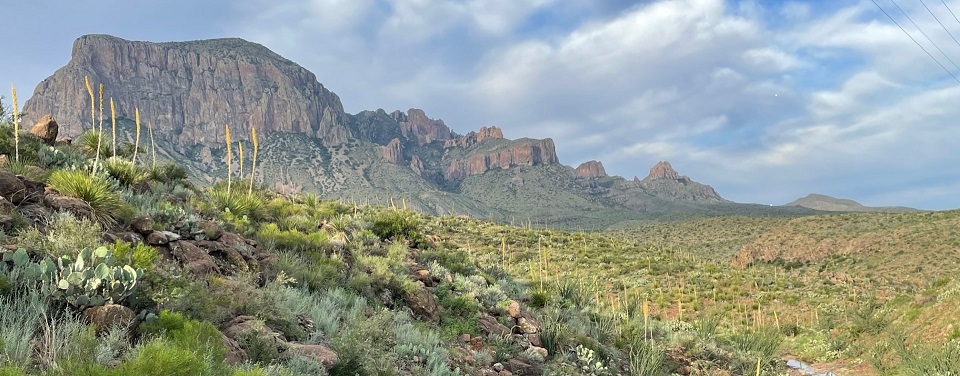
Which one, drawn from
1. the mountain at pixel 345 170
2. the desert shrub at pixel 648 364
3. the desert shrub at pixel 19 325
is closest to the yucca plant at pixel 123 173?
the desert shrub at pixel 19 325

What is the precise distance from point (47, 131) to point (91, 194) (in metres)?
5.74

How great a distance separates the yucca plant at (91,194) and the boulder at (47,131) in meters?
4.87

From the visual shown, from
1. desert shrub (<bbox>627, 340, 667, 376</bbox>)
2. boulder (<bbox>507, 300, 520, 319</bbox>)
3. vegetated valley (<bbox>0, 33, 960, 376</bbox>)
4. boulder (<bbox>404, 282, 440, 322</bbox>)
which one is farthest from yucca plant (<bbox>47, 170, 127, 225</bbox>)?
desert shrub (<bbox>627, 340, 667, 376</bbox>)

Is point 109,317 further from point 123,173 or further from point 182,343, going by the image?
point 123,173

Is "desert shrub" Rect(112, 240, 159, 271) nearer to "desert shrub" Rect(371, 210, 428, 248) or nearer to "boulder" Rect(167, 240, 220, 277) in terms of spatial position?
"boulder" Rect(167, 240, 220, 277)

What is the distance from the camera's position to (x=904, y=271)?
1347 inches

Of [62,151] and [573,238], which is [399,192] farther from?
[62,151]

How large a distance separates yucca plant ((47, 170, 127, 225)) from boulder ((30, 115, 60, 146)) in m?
4.87

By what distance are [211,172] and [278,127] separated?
57523mm

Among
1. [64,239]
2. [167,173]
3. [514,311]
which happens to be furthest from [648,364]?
[167,173]

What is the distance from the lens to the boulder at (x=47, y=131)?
1068 cm

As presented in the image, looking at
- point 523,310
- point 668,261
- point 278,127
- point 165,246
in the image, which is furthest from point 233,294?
point 278,127

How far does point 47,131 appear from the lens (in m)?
10.8

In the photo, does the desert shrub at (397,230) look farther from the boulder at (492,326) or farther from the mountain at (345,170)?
the mountain at (345,170)
